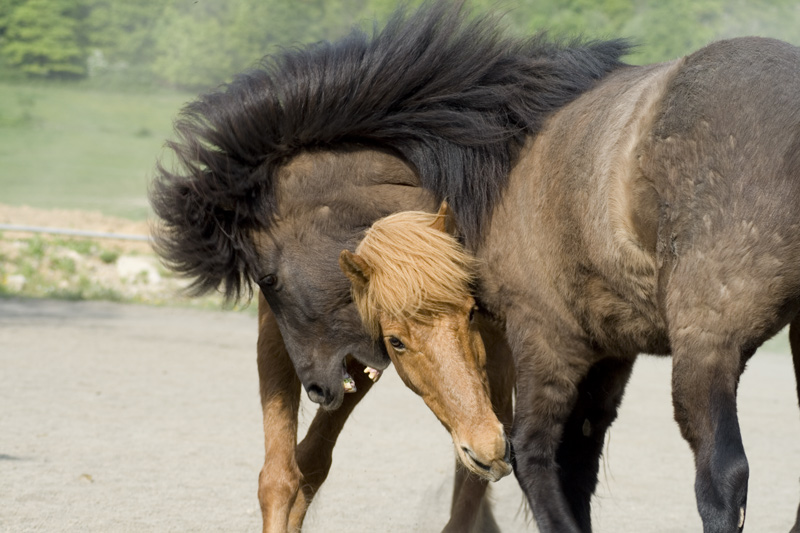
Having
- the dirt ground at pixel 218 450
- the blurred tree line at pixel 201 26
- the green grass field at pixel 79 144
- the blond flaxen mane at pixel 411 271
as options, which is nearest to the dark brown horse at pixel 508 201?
the blond flaxen mane at pixel 411 271

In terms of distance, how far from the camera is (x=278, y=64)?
381 cm

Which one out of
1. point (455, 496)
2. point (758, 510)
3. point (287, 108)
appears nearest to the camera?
point (287, 108)

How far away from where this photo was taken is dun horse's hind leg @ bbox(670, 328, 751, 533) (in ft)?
8.00

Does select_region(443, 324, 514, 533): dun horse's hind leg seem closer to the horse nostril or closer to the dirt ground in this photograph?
the dirt ground

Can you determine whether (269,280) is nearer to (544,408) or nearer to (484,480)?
(544,408)

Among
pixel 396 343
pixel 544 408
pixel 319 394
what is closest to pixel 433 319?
pixel 396 343

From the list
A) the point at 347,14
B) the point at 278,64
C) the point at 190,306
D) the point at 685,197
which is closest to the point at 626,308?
the point at 685,197

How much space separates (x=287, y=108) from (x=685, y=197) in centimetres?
174

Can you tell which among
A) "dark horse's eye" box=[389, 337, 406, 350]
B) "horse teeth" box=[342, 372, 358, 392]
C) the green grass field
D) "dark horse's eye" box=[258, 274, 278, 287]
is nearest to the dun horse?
"dark horse's eye" box=[389, 337, 406, 350]

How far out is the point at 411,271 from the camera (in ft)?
10.3

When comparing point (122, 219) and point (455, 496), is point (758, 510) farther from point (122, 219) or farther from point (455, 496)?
point (122, 219)

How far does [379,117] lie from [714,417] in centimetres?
183

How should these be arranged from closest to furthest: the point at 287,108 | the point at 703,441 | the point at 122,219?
1. the point at 703,441
2. the point at 287,108
3. the point at 122,219

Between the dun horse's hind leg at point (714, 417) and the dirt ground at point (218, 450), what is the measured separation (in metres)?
2.14
